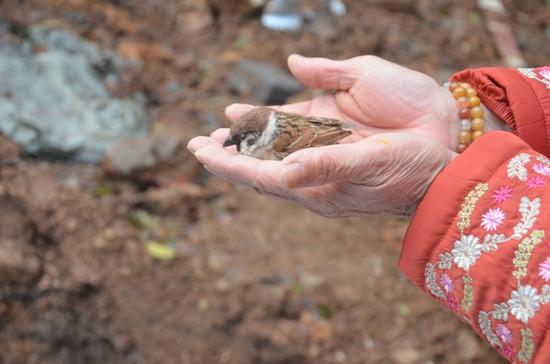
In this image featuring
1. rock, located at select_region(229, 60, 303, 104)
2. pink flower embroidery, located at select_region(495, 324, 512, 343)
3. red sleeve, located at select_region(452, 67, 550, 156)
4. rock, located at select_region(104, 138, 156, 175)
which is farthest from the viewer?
rock, located at select_region(229, 60, 303, 104)

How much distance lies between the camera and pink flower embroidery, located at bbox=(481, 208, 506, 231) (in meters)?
1.90

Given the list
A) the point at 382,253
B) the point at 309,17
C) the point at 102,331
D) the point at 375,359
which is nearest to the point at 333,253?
the point at 382,253

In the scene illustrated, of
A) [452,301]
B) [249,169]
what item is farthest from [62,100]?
[452,301]

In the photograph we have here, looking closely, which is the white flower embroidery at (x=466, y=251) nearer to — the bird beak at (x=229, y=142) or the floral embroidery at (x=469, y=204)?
the floral embroidery at (x=469, y=204)

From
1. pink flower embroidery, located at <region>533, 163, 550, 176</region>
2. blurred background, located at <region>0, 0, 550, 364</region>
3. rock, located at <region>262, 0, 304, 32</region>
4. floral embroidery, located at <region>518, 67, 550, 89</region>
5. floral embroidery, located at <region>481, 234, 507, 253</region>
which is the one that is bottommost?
blurred background, located at <region>0, 0, 550, 364</region>

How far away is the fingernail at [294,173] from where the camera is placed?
2.00 metres

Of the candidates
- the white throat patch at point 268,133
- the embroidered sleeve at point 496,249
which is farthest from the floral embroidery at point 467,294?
the white throat patch at point 268,133

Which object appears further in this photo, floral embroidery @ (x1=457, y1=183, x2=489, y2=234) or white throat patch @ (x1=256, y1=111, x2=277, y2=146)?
white throat patch @ (x1=256, y1=111, x2=277, y2=146)

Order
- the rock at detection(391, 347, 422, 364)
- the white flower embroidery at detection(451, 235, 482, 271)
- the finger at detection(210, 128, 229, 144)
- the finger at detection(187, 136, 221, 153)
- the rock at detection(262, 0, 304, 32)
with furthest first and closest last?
the rock at detection(262, 0, 304, 32), the rock at detection(391, 347, 422, 364), the finger at detection(210, 128, 229, 144), the finger at detection(187, 136, 221, 153), the white flower embroidery at detection(451, 235, 482, 271)

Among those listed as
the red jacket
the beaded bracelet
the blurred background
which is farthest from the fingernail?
the blurred background

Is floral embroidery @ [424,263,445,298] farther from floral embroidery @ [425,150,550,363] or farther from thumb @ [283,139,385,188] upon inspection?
thumb @ [283,139,385,188]

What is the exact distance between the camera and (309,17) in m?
6.45

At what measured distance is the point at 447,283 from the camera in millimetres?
2016

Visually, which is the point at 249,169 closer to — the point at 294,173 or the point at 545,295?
the point at 294,173
